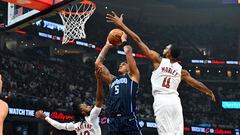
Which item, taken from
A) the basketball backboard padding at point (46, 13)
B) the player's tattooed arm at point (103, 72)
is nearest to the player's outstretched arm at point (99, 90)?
A: the player's tattooed arm at point (103, 72)

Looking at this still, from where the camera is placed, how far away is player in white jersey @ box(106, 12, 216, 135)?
6.07 meters

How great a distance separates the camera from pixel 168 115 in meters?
6.12

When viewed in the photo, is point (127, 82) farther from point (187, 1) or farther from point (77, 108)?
point (187, 1)

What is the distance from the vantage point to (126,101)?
589cm

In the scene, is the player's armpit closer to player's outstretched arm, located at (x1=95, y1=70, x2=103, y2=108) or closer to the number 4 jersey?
the number 4 jersey

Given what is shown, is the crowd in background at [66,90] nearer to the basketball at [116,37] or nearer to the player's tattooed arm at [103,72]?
the player's tattooed arm at [103,72]

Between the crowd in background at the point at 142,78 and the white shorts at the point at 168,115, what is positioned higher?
the crowd in background at the point at 142,78

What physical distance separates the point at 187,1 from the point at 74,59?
30.8ft

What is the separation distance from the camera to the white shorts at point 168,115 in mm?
6055

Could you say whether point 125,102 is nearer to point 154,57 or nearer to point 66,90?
point 154,57

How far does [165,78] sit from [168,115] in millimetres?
534

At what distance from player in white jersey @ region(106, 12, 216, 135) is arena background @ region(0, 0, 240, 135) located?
14.3 m

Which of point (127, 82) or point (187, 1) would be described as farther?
point (187, 1)

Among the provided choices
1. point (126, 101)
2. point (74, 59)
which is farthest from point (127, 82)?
point (74, 59)
